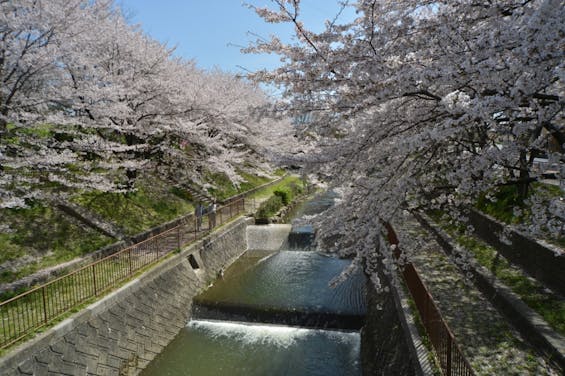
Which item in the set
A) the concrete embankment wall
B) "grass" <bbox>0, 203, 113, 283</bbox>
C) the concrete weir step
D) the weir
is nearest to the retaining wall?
the weir

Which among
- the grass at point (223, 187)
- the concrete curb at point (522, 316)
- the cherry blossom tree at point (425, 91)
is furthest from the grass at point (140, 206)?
the concrete curb at point (522, 316)

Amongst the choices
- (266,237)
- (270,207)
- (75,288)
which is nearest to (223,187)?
(270,207)

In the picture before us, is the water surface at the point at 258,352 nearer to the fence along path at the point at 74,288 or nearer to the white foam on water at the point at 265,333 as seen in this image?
the white foam on water at the point at 265,333

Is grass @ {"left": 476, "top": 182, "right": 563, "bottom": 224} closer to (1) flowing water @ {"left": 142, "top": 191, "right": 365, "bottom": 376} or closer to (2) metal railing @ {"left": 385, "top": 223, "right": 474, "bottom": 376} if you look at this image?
(2) metal railing @ {"left": 385, "top": 223, "right": 474, "bottom": 376}

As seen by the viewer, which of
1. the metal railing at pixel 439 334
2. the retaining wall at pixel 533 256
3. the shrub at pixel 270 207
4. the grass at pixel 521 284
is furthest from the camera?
the shrub at pixel 270 207

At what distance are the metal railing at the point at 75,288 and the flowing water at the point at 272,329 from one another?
2.23m

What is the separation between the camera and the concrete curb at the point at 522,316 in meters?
4.64

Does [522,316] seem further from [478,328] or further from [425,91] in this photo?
[425,91]

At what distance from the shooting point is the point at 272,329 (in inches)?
395

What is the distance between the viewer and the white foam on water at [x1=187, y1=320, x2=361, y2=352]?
367 inches

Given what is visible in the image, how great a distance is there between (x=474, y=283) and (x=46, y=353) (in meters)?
8.62

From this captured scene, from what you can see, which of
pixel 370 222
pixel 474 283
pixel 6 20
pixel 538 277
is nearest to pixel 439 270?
pixel 474 283

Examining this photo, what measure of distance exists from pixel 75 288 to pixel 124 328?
1.50 m

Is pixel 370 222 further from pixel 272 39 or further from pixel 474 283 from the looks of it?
pixel 474 283
